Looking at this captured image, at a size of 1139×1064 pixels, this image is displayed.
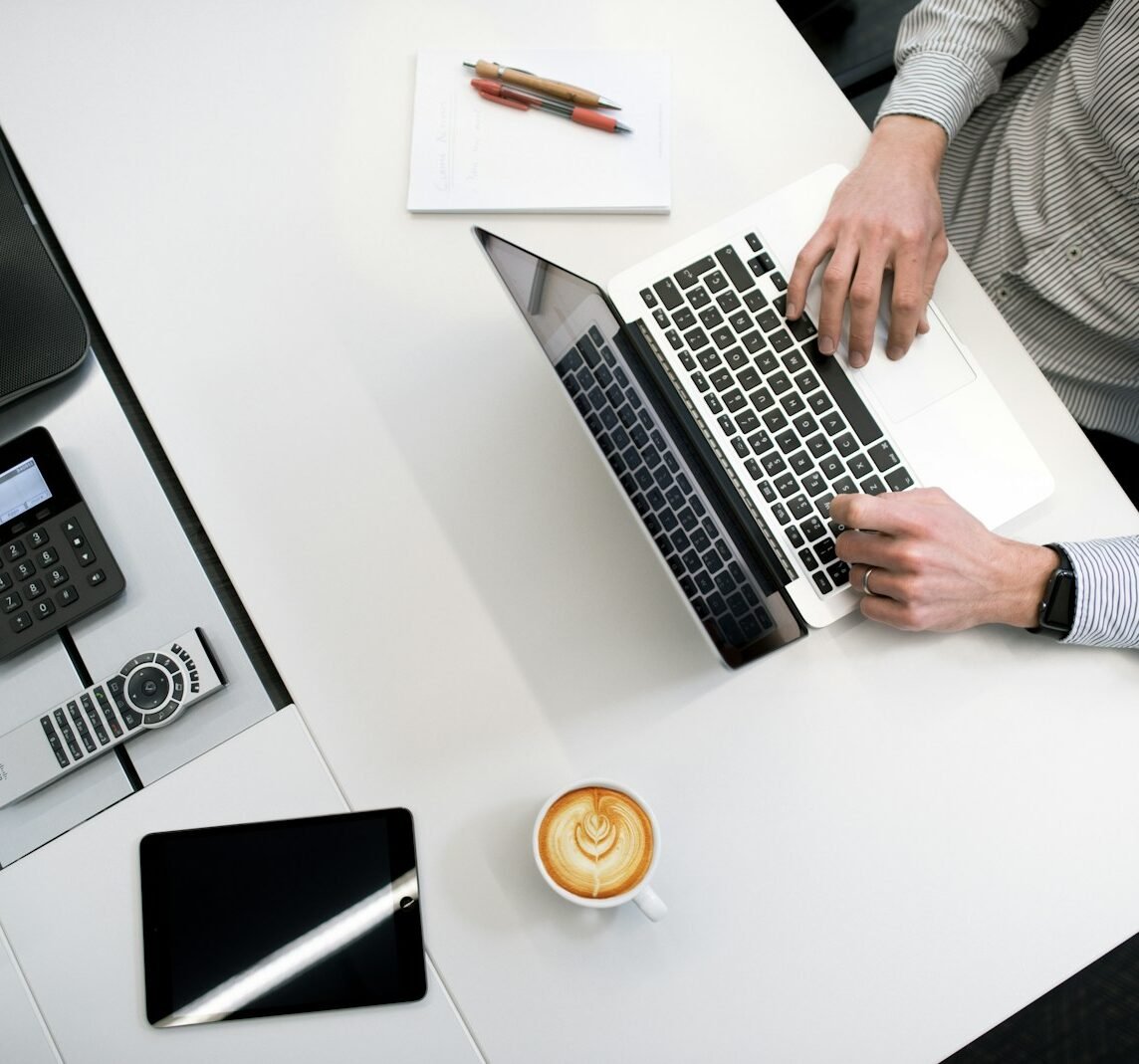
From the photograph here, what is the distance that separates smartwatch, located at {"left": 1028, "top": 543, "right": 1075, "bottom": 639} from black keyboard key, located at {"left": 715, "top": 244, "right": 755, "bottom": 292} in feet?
1.15

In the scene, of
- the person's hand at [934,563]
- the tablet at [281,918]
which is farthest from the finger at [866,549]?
the tablet at [281,918]

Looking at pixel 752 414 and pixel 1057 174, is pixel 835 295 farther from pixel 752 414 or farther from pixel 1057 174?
pixel 1057 174

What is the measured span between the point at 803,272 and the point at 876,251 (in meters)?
0.07

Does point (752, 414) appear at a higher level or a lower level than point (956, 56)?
lower

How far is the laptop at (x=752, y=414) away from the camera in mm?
692

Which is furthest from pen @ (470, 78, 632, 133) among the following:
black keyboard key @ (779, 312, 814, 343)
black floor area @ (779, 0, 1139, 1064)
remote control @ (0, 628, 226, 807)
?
black floor area @ (779, 0, 1139, 1064)

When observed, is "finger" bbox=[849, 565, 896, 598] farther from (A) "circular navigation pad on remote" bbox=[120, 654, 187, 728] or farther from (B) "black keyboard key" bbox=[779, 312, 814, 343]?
(A) "circular navigation pad on remote" bbox=[120, 654, 187, 728]

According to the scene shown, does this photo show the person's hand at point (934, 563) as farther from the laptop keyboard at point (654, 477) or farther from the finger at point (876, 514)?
the laptop keyboard at point (654, 477)

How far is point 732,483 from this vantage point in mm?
741

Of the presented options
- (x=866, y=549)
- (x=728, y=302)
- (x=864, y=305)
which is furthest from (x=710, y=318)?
(x=866, y=549)

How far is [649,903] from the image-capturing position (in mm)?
684

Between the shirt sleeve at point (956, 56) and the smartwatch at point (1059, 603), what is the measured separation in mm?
442

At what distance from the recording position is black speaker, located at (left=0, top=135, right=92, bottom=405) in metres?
0.84

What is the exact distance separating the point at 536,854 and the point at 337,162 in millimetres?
668
